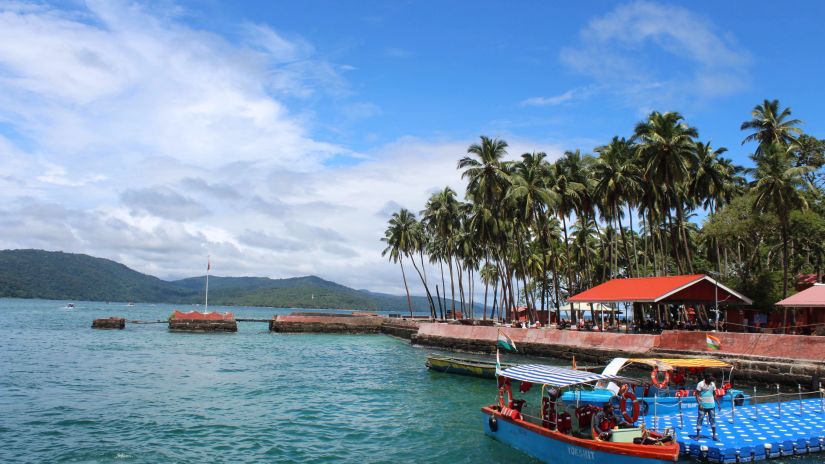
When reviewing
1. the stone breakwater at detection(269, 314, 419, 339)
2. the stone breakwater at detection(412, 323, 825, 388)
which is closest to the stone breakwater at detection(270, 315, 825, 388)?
the stone breakwater at detection(412, 323, 825, 388)

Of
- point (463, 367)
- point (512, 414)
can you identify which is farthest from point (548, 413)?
point (463, 367)

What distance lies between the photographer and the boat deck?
1814 cm

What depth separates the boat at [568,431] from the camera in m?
16.1

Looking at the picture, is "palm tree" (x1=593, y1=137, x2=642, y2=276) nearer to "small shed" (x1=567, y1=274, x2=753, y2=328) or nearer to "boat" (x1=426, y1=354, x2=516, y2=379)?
"small shed" (x1=567, y1=274, x2=753, y2=328)

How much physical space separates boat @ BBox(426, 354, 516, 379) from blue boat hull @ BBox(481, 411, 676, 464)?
14.9 m

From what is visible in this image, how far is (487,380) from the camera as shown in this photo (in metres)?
36.8

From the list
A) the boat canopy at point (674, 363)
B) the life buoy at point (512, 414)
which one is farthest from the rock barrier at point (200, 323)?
the boat canopy at point (674, 363)

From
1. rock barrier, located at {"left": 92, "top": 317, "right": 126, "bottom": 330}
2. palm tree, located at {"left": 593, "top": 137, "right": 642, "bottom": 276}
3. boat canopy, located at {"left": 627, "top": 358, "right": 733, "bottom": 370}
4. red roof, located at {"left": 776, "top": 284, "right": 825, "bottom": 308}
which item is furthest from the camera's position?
rock barrier, located at {"left": 92, "top": 317, "right": 126, "bottom": 330}

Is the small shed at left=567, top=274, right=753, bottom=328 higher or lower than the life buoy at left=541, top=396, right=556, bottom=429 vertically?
higher

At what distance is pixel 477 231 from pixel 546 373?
48.1 meters

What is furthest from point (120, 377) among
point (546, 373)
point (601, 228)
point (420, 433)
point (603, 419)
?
point (601, 228)

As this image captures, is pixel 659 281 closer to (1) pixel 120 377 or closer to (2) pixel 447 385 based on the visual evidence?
(2) pixel 447 385

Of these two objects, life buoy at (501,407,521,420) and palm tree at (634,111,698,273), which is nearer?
life buoy at (501,407,521,420)

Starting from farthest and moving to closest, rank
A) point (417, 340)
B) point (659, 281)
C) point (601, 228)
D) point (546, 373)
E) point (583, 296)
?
point (601, 228) < point (417, 340) < point (583, 296) < point (659, 281) < point (546, 373)
